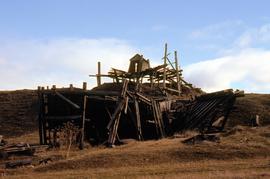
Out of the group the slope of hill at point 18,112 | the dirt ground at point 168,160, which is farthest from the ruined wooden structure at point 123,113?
the slope of hill at point 18,112

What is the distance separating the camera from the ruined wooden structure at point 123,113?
2853cm

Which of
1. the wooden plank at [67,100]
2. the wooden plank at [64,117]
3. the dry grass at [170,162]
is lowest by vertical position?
the dry grass at [170,162]

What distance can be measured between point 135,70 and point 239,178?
26743 mm

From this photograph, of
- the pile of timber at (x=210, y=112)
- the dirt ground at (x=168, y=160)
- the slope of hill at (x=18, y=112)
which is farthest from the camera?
the slope of hill at (x=18, y=112)

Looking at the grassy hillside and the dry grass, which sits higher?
the grassy hillside

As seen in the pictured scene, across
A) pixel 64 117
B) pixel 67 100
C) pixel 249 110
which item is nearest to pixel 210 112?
pixel 249 110

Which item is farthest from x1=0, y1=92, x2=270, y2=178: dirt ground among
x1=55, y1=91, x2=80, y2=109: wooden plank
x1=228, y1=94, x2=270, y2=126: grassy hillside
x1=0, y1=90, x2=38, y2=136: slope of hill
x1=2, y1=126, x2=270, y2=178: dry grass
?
x1=0, y1=90, x2=38, y2=136: slope of hill

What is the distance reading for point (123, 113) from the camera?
99.9ft

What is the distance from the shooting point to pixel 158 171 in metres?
19.1

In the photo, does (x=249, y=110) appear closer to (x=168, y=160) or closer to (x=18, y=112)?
(x=168, y=160)

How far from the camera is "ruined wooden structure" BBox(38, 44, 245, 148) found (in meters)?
28.5

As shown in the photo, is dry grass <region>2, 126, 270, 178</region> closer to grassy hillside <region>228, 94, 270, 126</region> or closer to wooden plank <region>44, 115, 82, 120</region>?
wooden plank <region>44, 115, 82, 120</region>

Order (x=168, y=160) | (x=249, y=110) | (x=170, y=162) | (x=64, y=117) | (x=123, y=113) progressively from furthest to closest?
1. (x=249, y=110)
2. (x=123, y=113)
3. (x=64, y=117)
4. (x=168, y=160)
5. (x=170, y=162)

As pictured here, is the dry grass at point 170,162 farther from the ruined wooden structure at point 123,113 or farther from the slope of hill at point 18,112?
the slope of hill at point 18,112
